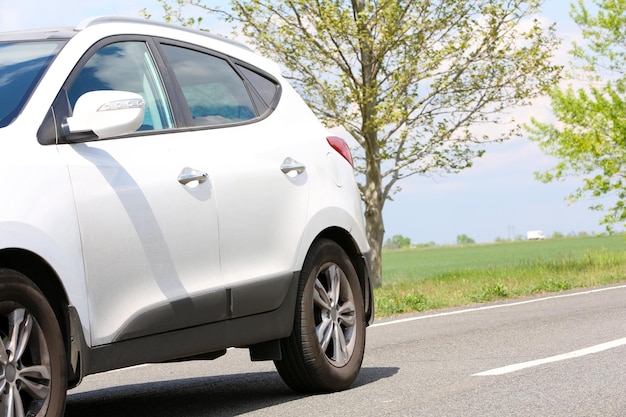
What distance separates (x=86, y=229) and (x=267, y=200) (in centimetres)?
154

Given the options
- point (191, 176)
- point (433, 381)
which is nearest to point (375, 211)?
point (433, 381)

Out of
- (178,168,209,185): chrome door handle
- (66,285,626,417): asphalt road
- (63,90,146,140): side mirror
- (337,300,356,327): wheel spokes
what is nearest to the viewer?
(63,90,146,140): side mirror

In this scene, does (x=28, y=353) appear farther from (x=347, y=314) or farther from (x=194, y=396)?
(x=347, y=314)

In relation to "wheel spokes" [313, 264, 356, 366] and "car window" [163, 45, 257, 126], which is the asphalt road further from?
"car window" [163, 45, 257, 126]

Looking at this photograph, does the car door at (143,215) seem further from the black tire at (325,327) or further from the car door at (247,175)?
the black tire at (325,327)

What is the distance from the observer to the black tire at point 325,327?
6605 mm

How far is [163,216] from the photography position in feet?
18.0

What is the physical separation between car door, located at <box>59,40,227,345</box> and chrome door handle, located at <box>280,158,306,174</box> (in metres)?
0.67

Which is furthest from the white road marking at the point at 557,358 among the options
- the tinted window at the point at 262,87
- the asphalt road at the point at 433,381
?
the tinted window at the point at 262,87

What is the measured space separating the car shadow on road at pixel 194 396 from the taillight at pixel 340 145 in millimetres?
1432

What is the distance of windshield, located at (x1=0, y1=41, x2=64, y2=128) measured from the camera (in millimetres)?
5000

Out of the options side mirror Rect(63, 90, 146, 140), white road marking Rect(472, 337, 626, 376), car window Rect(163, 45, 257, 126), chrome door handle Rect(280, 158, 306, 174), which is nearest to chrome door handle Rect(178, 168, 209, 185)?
car window Rect(163, 45, 257, 126)

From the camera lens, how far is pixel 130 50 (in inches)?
230

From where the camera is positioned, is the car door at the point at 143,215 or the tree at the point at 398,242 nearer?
the car door at the point at 143,215
